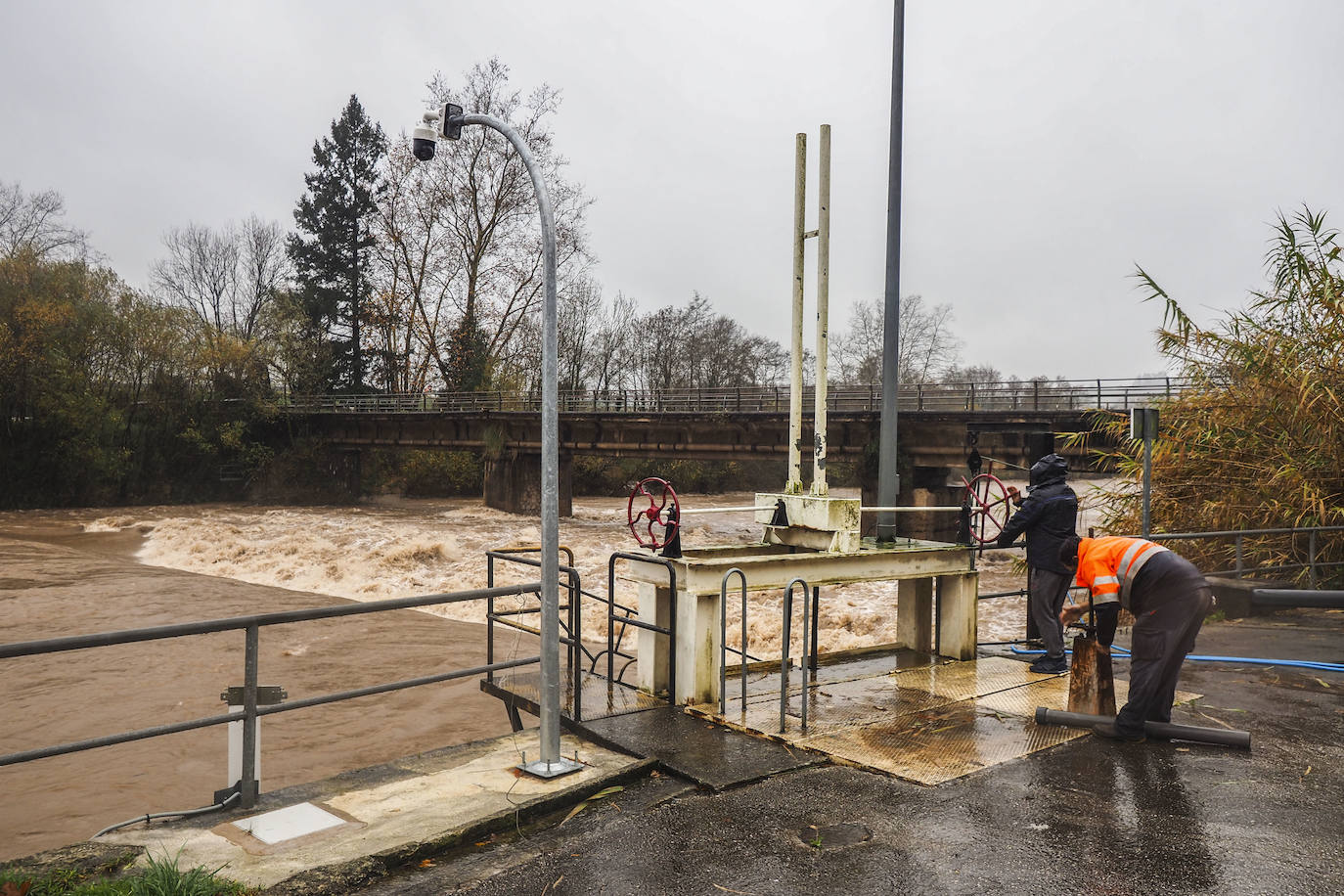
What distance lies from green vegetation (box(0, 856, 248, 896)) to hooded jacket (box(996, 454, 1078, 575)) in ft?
22.2

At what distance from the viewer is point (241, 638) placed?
18.8 meters

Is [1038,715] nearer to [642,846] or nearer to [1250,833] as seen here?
[1250,833]

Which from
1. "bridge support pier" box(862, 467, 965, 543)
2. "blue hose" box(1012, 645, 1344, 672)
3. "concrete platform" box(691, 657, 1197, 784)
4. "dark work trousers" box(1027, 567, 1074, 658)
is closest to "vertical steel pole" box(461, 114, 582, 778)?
"concrete platform" box(691, 657, 1197, 784)

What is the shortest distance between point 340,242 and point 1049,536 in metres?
56.4

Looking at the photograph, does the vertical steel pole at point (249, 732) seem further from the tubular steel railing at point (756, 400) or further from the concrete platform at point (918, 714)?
the tubular steel railing at point (756, 400)

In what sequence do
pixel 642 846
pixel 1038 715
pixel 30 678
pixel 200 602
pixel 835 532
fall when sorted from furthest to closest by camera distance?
pixel 200 602, pixel 30 678, pixel 835 532, pixel 1038 715, pixel 642 846

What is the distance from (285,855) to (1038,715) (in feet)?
17.7

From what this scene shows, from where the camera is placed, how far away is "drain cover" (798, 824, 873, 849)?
499 centimetres

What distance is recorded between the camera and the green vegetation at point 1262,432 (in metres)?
13.5

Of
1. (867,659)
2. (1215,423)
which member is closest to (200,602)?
(867,659)

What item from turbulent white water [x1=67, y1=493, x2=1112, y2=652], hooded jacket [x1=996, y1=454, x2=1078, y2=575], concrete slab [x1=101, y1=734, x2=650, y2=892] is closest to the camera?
concrete slab [x1=101, y1=734, x2=650, y2=892]

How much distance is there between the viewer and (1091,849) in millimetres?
4875

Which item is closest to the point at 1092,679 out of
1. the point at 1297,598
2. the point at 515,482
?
the point at 1297,598

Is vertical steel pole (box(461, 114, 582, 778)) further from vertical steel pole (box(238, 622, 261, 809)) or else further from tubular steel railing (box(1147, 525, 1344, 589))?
tubular steel railing (box(1147, 525, 1344, 589))
